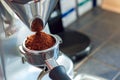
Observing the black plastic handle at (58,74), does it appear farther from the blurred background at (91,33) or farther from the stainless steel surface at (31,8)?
the blurred background at (91,33)

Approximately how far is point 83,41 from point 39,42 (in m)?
0.63

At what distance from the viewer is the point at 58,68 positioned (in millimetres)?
541

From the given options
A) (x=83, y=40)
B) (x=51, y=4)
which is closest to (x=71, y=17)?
(x=83, y=40)

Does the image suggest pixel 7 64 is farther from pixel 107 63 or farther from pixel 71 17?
pixel 71 17

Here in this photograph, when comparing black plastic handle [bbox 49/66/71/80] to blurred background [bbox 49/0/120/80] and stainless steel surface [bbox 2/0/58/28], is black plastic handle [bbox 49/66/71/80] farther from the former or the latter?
blurred background [bbox 49/0/120/80]

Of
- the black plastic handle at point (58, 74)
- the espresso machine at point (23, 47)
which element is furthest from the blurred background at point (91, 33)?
the black plastic handle at point (58, 74)

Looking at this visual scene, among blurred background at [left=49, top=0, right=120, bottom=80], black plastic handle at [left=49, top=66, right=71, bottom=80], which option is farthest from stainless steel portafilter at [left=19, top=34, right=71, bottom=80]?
blurred background at [left=49, top=0, right=120, bottom=80]

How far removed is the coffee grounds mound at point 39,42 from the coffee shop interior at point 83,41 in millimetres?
59

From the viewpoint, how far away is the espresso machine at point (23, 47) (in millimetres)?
531

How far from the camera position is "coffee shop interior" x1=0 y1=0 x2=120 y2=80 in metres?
0.67

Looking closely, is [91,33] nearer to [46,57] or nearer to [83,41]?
[83,41]

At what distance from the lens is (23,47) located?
59 centimetres

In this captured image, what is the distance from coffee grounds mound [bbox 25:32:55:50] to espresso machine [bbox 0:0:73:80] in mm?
12

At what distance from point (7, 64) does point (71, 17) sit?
0.82 metres
